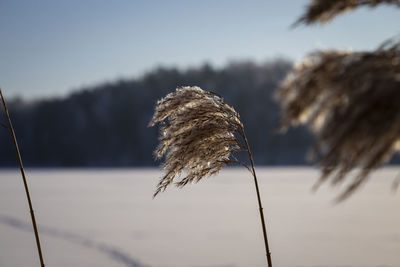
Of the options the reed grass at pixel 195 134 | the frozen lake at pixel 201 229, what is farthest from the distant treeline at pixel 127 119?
the reed grass at pixel 195 134

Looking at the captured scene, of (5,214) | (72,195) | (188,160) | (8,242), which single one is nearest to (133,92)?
(72,195)

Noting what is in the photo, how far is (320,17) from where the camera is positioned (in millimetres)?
1584

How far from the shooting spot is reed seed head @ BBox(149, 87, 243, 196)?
87.7 inches

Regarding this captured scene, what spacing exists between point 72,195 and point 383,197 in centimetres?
900

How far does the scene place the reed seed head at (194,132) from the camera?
223 centimetres

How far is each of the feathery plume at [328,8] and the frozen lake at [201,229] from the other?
463 cm

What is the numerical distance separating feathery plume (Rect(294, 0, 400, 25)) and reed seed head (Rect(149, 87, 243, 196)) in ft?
2.61

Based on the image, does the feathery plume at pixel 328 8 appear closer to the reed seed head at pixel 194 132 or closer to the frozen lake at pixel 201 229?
the reed seed head at pixel 194 132

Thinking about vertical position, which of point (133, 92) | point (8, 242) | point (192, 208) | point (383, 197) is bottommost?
point (383, 197)

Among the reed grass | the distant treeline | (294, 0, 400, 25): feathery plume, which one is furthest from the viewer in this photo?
the distant treeline

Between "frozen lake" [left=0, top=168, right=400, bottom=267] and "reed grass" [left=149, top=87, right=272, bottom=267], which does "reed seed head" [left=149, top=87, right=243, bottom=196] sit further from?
"frozen lake" [left=0, top=168, right=400, bottom=267]

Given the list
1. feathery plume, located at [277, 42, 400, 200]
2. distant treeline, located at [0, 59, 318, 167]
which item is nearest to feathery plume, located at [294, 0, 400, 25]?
feathery plume, located at [277, 42, 400, 200]

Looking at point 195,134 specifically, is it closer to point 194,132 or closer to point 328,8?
point 194,132

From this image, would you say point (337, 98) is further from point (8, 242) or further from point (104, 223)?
point (104, 223)
